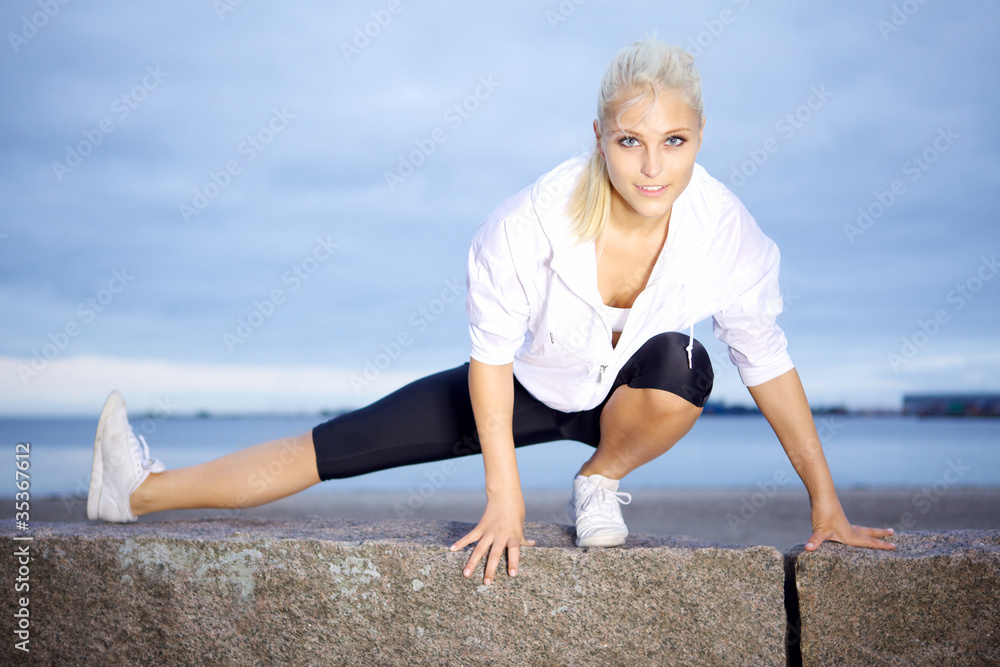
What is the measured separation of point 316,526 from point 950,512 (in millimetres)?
4633

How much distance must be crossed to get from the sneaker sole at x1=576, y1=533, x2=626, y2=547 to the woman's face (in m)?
0.76

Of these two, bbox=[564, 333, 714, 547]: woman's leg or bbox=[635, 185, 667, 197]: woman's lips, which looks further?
bbox=[564, 333, 714, 547]: woman's leg

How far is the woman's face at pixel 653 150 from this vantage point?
1.52 meters

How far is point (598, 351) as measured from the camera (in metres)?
1.79

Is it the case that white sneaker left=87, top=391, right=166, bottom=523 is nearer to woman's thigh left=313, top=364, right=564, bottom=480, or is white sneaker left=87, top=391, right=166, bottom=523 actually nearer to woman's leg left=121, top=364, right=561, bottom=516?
woman's leg left=121, top=364, right=561, bottom=516

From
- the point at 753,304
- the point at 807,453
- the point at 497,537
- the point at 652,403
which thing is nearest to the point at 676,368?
the point at 652,403

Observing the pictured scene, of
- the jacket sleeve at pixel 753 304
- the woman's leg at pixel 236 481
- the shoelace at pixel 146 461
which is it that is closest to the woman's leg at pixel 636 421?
the jacket sleeve at pixel 753 304

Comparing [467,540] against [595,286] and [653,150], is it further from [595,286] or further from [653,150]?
[653,150]

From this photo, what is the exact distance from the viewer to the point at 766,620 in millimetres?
1577

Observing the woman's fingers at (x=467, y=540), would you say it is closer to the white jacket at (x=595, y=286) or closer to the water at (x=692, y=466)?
the white jacket at (x=595, y=286)

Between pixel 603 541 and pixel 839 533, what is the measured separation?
0.55 m

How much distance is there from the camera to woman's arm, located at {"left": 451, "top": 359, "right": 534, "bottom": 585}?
1554 mm

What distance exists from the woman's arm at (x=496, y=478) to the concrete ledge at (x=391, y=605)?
0.05 meters

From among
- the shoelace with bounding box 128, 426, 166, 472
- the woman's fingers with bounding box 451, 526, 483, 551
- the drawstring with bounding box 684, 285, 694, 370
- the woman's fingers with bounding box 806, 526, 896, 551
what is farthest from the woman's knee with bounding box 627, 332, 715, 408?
the shoelace with bounding box 128, 426, 166, 472
